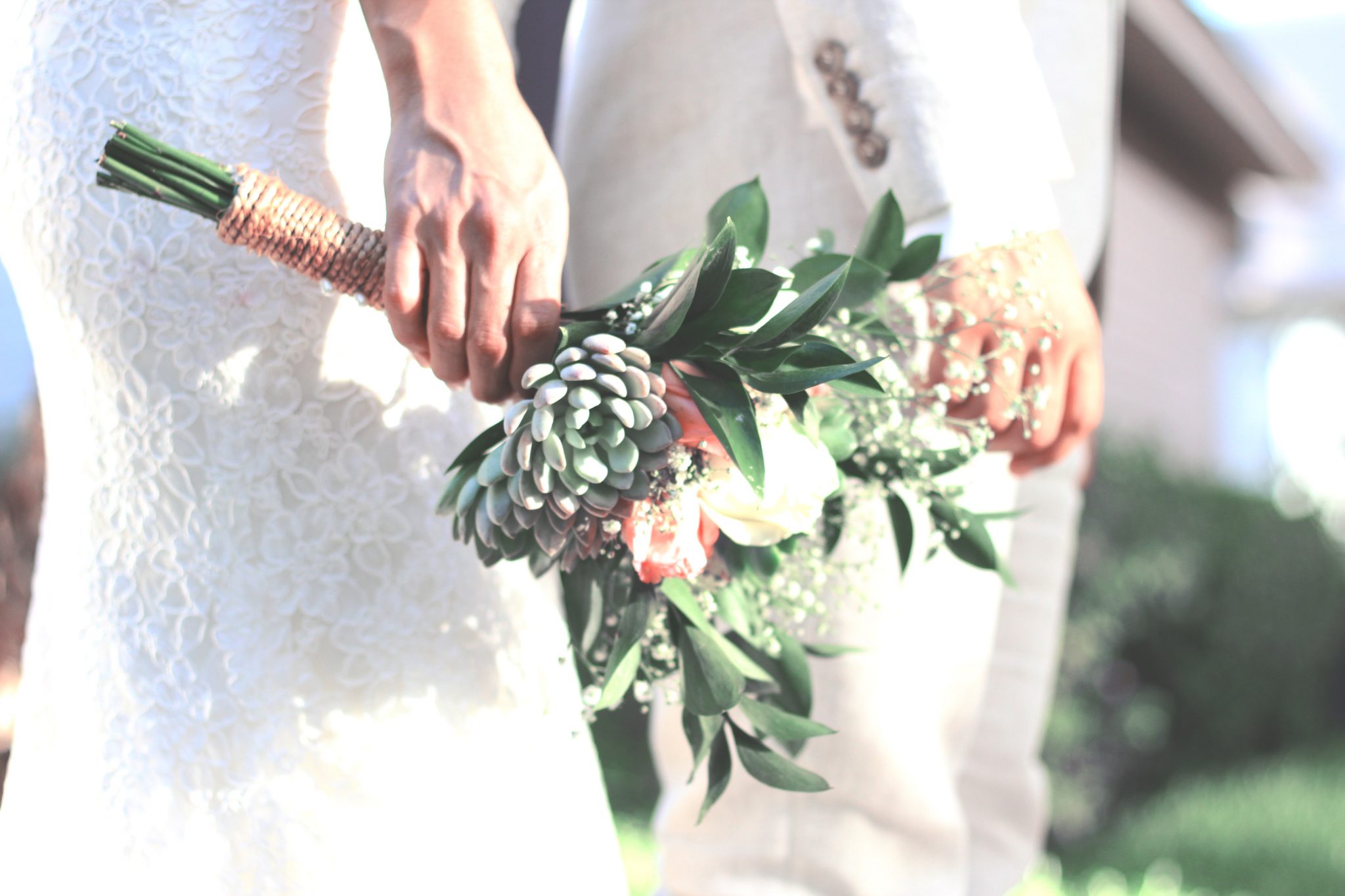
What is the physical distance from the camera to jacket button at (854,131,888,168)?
1252 millimetres

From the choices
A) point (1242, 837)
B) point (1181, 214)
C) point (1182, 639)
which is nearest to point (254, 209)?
point (1242, 837)

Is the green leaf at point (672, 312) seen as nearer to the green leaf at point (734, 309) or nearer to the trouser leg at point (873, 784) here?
the green leaf at point (734, 309)

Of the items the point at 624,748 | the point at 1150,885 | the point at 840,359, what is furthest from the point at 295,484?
the point at 624,748

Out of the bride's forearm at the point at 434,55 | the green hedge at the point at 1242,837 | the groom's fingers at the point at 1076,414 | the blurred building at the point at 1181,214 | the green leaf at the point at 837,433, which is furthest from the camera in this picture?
the blurred building at the point at 1181,214

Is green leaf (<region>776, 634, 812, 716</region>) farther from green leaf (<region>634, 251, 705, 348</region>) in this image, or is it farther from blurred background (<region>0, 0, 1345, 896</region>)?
blurred background (<region>0, 0, 1345, 896</region>)

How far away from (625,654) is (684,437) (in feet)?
0.66

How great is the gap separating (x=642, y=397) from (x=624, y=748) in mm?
4081

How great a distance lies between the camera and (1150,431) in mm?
6148

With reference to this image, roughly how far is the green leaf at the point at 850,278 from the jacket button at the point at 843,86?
0.23 meters

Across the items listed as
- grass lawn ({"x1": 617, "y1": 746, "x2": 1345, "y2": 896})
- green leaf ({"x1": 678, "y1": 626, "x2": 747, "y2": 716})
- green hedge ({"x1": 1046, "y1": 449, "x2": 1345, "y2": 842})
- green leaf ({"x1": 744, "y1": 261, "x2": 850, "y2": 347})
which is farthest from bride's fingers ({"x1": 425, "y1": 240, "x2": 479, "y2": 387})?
green hedge ({"x1": 1046, "y1": 449, "x2": 1345, "y2": 842})

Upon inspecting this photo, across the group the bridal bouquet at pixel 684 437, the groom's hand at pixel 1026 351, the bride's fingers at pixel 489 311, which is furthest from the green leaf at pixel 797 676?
the bride's fingers at pixel 489 311

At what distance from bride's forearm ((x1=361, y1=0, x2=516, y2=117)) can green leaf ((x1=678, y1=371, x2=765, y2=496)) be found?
12.5 inches

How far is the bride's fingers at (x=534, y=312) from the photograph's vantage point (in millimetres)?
962

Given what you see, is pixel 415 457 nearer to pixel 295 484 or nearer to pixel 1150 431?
pixel 295 484
